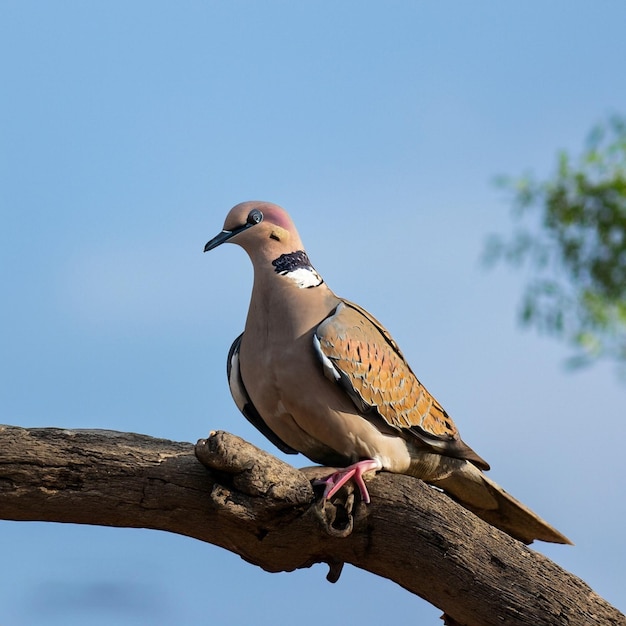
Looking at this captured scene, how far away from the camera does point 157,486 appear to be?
2.92m

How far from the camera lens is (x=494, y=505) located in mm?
3299

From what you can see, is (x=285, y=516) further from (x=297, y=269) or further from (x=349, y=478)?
(x=297, y=269)

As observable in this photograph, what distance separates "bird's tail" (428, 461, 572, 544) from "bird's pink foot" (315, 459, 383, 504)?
409mm

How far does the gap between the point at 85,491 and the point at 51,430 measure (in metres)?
0.23

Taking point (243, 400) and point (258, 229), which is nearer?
point (258, 229)

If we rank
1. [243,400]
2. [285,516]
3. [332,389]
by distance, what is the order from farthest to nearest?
1. [243,400]
2. [332,389]
3. [285,516]

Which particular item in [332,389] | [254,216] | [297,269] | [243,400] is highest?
[254,216]

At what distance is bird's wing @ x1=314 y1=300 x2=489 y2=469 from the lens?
299 centimetres

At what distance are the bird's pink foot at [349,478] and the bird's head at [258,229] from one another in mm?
749

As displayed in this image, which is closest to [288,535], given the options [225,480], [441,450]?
[225,480]

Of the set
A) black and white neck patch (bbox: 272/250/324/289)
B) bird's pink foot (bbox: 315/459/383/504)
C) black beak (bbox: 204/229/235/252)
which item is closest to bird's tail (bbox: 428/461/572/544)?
bird's pink foot (bbox: 315/459/383/504)

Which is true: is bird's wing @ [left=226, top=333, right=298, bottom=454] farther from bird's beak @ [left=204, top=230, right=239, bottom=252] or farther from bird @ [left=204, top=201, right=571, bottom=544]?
bird's beak @ [left=204, top=230, right=239, bottom=252]

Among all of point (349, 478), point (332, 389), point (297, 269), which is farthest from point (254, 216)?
point (349, 478)

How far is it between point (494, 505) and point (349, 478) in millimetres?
638
